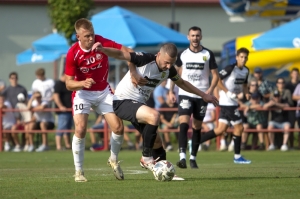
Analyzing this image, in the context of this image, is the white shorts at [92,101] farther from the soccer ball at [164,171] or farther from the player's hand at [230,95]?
the player's hand at [230,95]

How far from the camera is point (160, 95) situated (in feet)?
72.0

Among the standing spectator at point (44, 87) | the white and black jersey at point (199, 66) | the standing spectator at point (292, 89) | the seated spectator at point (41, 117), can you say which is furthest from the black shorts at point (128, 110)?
the standing spectator at point (44, 87)

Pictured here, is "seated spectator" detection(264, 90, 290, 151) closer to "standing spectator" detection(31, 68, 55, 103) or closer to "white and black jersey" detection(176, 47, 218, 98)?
"standing spectator" detection(31, 68, 55, 103)

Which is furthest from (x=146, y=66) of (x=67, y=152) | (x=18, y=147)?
(x=18, y=147)

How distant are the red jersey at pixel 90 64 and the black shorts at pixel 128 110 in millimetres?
485

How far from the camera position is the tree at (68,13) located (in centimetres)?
2472

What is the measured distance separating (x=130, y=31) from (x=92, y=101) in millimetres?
13534

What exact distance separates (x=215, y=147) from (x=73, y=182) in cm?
1242

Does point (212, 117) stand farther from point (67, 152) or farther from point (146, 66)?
point (146, 66)

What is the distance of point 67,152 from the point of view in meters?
20.7

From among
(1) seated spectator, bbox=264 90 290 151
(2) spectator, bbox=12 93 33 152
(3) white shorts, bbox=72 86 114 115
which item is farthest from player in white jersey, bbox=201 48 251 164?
(2) spectator, bbox=12 93 33 152

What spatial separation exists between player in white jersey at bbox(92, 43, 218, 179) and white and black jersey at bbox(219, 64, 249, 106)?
485 cm

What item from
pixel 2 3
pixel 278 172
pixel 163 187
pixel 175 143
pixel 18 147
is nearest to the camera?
pixel 163 187

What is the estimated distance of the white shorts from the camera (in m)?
10.9
